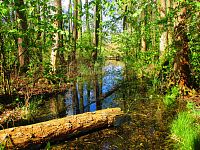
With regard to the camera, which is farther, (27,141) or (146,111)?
(146,111)

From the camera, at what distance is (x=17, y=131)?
19.2 feet

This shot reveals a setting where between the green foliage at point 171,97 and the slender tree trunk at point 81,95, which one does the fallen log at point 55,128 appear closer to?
the slender tree trunk at point 81,95

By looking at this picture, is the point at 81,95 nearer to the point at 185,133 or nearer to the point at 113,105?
the point at 113,105

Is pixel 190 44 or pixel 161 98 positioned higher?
pixel 190 44

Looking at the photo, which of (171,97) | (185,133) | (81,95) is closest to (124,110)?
(171,97)

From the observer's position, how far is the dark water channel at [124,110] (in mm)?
6156

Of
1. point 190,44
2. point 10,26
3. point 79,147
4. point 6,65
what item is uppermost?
point 10,26

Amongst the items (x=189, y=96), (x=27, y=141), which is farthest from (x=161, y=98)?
(x=27, y=141)

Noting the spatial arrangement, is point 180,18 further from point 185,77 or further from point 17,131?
point 17,131

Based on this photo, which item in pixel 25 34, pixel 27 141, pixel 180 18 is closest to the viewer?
pixel 27 141

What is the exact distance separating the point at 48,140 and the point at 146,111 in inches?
145

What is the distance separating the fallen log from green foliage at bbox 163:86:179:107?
229 centimetres

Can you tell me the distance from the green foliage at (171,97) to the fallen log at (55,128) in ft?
7.51

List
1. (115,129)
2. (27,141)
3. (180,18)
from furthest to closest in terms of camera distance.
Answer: (180,18) → (115,129) → (27,141)
